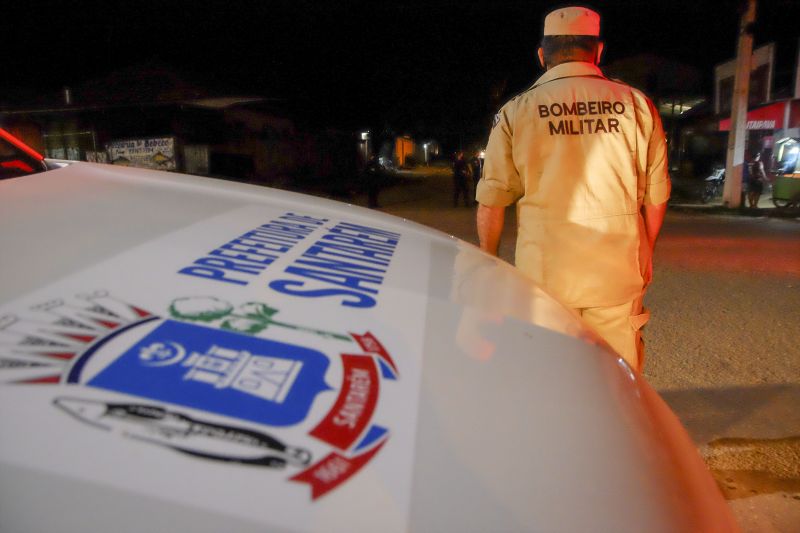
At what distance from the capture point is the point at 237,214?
5.57 feet

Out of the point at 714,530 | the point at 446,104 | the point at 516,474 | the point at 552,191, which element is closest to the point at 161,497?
the point at 516,474

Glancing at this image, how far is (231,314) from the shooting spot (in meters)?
1.02

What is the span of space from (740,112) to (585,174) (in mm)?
14063

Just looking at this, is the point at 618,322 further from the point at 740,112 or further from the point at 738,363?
the point at 740,112

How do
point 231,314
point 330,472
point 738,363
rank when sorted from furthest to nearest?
point 738,363, point 231,314, point 330,472

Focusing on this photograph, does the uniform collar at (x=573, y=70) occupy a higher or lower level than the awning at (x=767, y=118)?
lower

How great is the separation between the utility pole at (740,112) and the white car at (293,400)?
14746mm

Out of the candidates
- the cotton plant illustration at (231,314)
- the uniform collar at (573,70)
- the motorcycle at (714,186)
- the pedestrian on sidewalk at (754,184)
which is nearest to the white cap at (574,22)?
the uniform collar at (573,70)

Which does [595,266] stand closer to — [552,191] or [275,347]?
[552,191]

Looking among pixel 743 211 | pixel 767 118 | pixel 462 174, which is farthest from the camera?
pixel 767 118

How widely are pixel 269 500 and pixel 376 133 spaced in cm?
3292

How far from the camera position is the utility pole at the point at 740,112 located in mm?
13406

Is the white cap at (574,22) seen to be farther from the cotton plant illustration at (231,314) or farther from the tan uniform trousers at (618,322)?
the cotton plant illustration at (231,314)

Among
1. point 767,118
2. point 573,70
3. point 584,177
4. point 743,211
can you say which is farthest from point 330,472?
point 767,118
